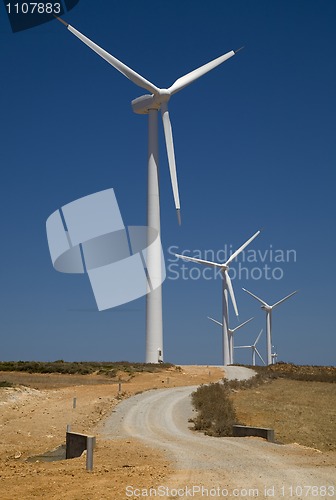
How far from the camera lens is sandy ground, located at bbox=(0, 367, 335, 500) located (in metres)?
13.6

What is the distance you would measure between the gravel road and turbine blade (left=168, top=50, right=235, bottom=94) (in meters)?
35.7

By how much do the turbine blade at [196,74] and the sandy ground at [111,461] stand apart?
3473cm

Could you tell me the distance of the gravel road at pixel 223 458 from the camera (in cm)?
1390

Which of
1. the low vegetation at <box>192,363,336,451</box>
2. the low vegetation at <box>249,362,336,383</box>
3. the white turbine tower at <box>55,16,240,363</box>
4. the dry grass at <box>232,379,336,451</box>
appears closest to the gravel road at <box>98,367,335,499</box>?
the low vegetation at <box>192,363,336,451</box>

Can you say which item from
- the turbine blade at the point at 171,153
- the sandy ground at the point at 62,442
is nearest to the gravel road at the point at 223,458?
the sandy ground at the point at 62,442

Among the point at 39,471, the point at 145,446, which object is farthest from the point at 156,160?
the point at 39,471

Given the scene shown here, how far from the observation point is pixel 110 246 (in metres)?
42.1

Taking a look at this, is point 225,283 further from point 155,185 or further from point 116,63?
point 116,63

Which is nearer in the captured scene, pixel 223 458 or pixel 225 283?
pixel 223 458

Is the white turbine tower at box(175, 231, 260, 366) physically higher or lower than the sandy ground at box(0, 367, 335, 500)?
higher

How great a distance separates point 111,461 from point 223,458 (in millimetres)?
3474

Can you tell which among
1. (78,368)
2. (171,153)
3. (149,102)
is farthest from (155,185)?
(78,368)

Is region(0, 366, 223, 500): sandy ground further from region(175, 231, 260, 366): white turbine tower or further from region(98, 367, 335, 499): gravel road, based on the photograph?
region(175, 231, 260, 366): white turbine tower

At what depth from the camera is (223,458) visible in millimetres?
18203
